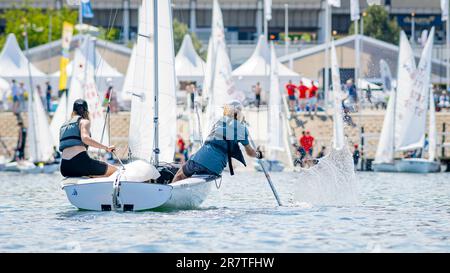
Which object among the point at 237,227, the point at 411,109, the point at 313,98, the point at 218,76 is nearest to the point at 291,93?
the point at 313,98

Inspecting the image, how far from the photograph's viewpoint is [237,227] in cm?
1948

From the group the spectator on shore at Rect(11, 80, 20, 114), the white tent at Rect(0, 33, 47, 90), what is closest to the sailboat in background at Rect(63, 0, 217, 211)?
the spectator on shore at Rect(11, 80, 20, 114)

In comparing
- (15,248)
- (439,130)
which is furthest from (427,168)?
(15,248)

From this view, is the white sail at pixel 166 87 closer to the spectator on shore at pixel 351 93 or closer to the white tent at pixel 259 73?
the spectator on shore at pixel 351 93

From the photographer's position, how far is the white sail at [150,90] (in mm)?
24891

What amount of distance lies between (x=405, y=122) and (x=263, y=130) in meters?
7.28

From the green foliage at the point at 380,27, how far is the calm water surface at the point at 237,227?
6039 cm

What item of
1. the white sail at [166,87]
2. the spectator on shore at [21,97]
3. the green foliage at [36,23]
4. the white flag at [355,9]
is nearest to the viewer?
the white sail at [166,87]

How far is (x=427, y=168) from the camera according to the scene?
45.6 metres

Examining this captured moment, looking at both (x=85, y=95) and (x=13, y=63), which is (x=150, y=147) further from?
(x=13, y=63)

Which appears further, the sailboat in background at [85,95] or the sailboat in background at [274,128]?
the sailboat in background at [274,128]

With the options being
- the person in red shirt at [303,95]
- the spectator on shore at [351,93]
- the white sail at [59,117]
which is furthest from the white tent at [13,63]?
the spectator on shore at [351,93]

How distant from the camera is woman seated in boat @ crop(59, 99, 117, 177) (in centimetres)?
2167

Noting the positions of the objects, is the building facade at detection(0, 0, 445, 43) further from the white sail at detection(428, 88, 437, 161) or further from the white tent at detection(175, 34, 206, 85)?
the white sail at detection(428, 88, 437, 161)
